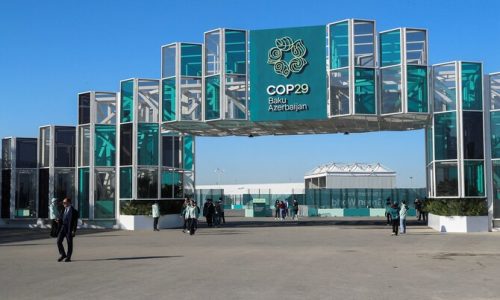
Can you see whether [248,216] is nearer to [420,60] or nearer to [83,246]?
[420,60]

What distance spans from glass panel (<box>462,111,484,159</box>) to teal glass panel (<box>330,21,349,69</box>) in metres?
6.52

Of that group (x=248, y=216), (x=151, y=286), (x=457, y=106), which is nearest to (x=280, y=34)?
(x=457, y=106)

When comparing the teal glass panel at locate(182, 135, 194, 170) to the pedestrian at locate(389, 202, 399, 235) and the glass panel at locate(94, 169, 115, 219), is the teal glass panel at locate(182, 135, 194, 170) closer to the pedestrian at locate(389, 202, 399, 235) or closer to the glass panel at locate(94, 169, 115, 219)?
the glass panel at locate(94, 169, 115, 219)

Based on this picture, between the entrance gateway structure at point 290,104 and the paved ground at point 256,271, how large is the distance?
9.35 m

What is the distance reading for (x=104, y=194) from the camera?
35.8 meters

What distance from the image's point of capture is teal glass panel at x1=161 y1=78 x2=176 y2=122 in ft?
110

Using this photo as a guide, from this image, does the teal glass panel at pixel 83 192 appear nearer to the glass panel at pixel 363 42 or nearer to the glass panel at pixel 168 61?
the glass panel at pixel 168 61

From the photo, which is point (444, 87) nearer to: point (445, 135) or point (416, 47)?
point (445, 135)

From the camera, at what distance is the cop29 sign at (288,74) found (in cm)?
3173

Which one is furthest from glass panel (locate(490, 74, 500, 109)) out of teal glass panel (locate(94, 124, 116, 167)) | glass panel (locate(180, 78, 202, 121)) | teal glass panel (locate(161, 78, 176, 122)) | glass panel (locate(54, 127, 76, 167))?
glass panel (locate(54, 127, 76, 167))

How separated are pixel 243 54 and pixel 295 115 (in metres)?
4.17

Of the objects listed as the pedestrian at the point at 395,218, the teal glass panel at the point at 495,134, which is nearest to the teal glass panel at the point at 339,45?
the pedestrian at the point at 395,218

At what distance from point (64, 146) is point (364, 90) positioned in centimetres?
1823

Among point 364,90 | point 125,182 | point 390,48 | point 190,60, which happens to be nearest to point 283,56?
point 364,90
